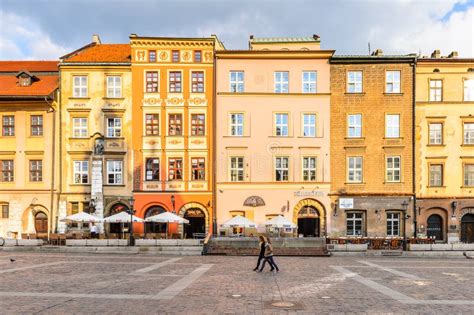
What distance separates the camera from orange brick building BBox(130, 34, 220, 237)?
126ft

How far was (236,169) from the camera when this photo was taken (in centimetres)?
3850

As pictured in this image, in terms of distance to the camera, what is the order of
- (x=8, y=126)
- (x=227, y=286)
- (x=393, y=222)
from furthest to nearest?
(x=8, y=126) → (x=393, y=222) → (x=227, y=286)

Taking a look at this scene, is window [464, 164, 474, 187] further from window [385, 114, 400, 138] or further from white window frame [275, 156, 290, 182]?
white window frame [275, 156, 290, 182]

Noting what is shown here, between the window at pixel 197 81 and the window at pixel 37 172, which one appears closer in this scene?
the window at pixel 37 172

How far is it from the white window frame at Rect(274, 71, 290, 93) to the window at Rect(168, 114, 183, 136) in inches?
320

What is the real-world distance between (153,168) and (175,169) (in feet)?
5.74

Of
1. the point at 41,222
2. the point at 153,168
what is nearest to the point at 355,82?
the point at 153,168

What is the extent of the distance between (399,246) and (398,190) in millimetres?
7669

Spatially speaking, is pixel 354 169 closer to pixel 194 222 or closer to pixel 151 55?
pixel 194 222

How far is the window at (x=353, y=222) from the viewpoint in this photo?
38.0 m

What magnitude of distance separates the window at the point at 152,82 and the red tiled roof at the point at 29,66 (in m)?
8.95

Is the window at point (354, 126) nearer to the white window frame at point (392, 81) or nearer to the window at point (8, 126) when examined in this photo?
the white window frame at point (392, 81)

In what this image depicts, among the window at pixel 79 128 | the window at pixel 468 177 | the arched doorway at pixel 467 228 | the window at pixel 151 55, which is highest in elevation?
the window at pixel 151 55

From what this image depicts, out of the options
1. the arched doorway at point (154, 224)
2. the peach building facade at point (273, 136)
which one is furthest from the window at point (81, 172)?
the peach building facade at point (273, 136)
